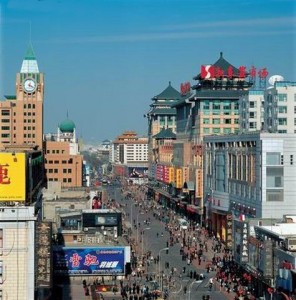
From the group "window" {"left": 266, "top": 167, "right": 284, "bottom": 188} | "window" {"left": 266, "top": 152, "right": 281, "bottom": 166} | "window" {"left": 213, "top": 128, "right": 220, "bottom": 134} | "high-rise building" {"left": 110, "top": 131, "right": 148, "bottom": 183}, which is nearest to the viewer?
"window" {"left": 266, "top": 152, "right": 281, "bottom": 166}

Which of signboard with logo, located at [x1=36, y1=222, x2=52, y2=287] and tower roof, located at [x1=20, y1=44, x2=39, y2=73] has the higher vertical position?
tower roof, located at [x1=20, y1=44, x2=39, y2=73]

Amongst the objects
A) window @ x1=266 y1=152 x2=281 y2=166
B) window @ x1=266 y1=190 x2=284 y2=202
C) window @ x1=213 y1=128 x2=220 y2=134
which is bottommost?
window @ x1=266 y1=190 x2=284 y2=202

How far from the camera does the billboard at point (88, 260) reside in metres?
41.7

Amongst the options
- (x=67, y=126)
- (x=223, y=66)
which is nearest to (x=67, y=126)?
(x=67, y=126)

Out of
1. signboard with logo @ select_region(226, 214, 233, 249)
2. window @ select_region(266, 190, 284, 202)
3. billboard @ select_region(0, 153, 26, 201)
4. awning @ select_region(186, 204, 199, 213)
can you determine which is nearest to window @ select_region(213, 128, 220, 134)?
awning @ select_region(186, 204, 199, 213)

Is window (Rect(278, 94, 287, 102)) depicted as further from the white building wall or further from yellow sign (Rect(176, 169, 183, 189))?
the white building wall

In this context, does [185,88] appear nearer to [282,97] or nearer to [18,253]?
[282,97]

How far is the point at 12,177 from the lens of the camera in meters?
27.1

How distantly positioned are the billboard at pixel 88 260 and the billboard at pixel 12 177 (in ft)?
48.6

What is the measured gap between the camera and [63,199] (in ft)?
190

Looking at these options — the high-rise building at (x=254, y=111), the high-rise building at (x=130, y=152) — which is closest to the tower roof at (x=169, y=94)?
the high-rise building at (x=254, y=111)

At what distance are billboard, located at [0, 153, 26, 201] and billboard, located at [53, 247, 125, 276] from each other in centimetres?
1482

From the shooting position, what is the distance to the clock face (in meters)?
84.6

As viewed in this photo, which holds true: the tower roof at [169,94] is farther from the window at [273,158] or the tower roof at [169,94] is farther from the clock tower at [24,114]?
the window at [273,158]
